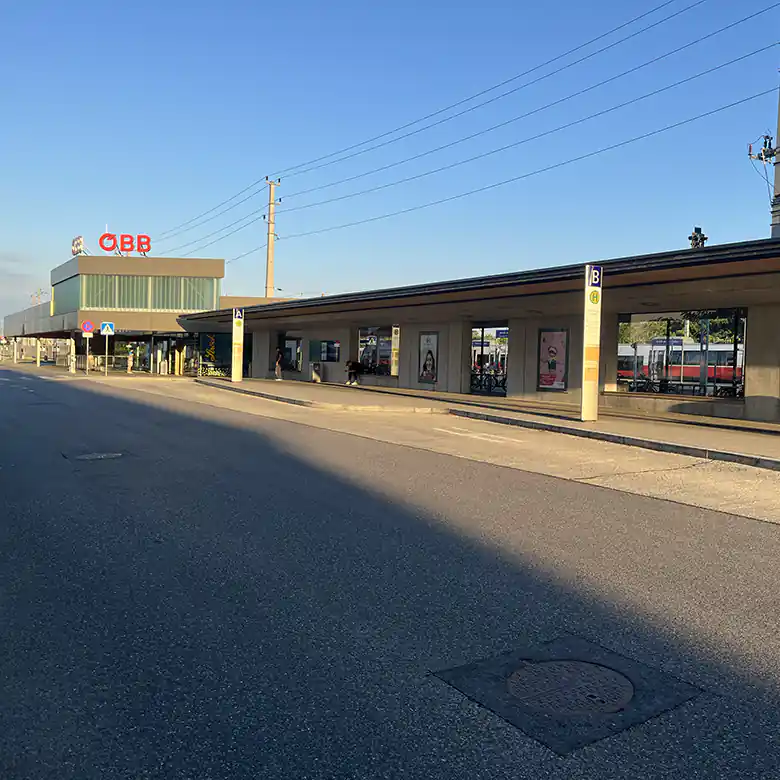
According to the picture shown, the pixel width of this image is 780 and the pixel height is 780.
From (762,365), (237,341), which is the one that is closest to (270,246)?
(237,341)

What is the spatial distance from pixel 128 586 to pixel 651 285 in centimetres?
1622

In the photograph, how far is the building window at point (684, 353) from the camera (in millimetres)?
20812

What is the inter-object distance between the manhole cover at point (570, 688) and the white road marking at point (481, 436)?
1140 cm

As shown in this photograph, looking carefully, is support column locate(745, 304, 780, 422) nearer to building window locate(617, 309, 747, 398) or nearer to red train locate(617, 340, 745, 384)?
building window locate(617, 309, 747, 398)

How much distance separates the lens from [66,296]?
68.2 m

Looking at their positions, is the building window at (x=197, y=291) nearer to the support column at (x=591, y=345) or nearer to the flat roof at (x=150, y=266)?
the flat roof at (x=150, y=266)

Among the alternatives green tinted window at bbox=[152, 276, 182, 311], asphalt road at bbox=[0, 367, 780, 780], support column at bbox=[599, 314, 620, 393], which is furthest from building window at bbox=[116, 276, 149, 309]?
asphalt road at bbox=[0, 367, 780, 780]

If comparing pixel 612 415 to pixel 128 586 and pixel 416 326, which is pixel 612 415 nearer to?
pixel 416 326

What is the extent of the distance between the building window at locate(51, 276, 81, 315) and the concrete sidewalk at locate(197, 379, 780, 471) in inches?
1643

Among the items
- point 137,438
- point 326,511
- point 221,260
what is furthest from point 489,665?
point 221,260

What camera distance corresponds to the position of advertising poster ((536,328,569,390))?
85.5 feet

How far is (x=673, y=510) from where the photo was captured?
8742 mm

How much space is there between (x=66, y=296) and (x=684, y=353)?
59.6 meters

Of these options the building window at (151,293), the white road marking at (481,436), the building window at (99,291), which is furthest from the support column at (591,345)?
the building window at (99,291)
